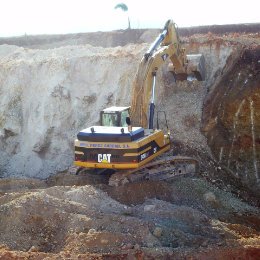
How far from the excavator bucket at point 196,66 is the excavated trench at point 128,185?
0.39 metres

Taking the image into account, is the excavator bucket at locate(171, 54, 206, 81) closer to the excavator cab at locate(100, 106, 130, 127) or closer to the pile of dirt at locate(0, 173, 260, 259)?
the excavator cab at locate(100, 106, 130, 127)

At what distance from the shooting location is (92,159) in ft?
40.3

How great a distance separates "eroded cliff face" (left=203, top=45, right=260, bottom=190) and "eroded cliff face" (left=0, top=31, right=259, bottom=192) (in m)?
0.03

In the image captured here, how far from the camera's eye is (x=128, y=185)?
1220cm

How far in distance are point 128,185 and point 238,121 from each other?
5173mm

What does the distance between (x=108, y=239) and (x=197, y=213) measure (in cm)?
250

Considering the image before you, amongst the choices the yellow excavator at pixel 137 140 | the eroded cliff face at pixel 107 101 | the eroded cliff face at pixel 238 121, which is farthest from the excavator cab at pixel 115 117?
the eroded cliff face at pixel 238 121

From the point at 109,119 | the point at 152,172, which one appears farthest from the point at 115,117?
the point at 152,172

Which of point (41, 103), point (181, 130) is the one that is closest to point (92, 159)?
point (181, 130)

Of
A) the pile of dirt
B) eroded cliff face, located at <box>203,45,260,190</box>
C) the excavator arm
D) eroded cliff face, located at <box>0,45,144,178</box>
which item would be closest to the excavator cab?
the excavator arm

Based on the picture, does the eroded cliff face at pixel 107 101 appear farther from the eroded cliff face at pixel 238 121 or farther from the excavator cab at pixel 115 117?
the excavator cab at pixel 115 117

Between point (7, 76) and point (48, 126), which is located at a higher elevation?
point (7, 76)

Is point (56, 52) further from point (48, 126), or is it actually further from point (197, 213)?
point (197, 213)

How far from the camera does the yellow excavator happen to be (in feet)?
39.4
